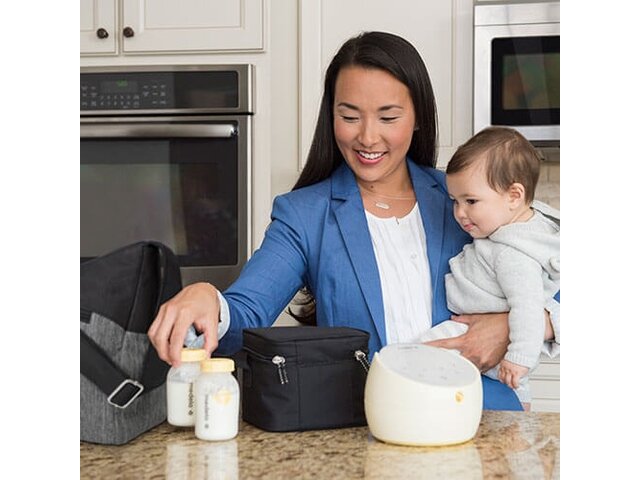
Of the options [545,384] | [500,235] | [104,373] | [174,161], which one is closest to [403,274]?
[500,235]

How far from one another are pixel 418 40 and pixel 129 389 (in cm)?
189

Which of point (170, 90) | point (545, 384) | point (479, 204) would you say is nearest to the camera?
point (479, 204)

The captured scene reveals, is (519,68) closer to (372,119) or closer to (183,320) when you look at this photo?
(372,119)

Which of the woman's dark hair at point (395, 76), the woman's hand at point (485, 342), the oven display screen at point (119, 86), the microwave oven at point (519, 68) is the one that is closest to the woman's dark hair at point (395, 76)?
the woman's dark hair at point (395, 76)

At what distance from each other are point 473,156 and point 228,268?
127cm

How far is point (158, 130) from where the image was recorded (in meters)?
2.69

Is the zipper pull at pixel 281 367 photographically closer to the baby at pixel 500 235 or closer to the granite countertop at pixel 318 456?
the granite countertop at pixel 318 456

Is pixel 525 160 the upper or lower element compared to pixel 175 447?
upper

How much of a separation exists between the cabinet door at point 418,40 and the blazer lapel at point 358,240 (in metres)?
1.05

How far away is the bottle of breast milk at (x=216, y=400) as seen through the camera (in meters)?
1.08
